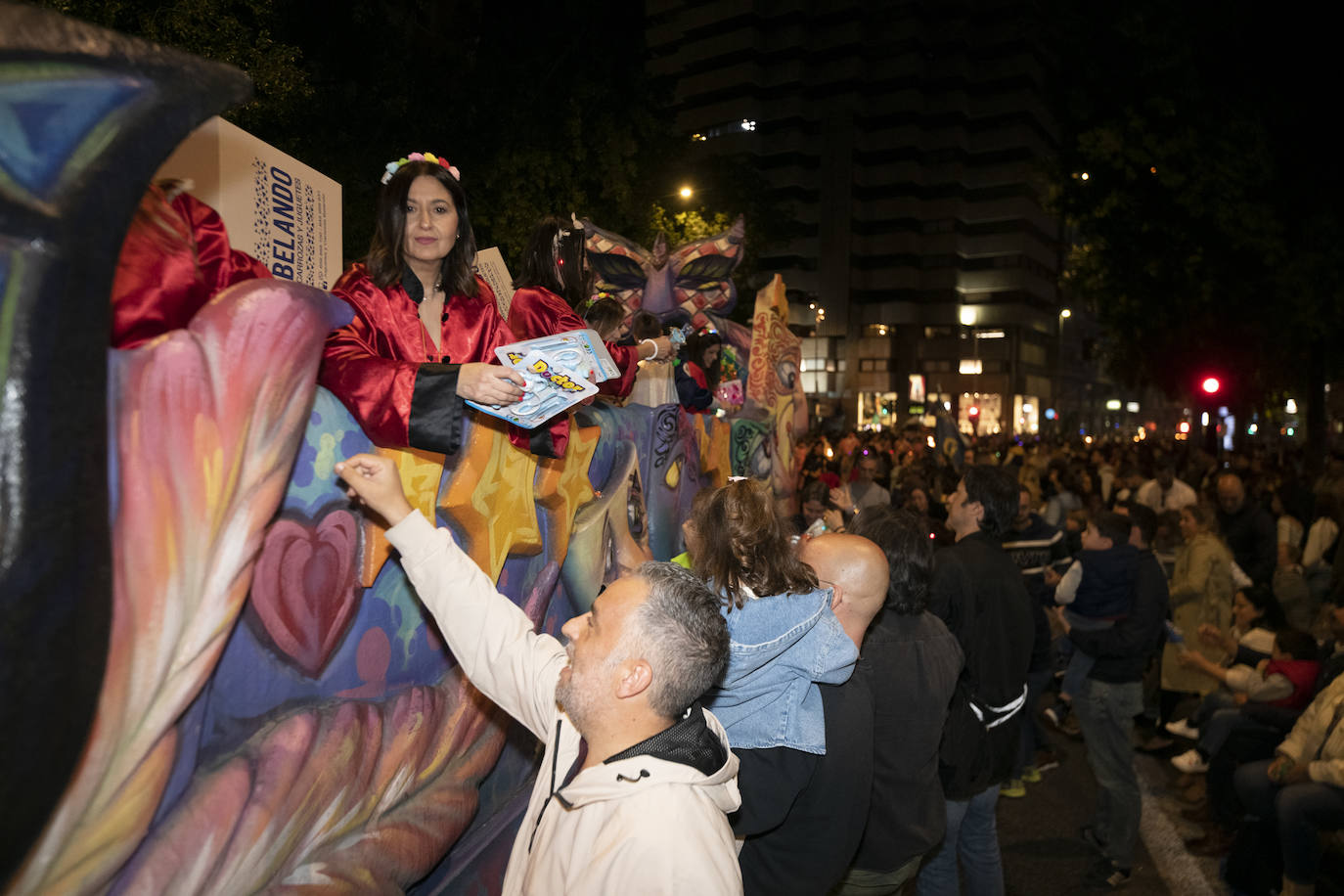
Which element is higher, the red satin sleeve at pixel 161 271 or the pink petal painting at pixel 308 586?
the red satin sleeve at pixel 161 271

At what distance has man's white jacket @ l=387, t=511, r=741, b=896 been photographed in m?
1.73

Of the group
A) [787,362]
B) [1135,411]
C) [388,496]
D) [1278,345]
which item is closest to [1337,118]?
[1278,345]

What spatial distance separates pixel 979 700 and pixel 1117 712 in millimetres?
1818

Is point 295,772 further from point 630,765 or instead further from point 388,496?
point 630,765

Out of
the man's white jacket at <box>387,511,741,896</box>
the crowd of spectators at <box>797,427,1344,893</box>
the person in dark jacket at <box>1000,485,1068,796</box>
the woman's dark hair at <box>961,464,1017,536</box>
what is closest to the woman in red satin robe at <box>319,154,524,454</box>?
the man's white jacket at <box>387,511,741,896</box>

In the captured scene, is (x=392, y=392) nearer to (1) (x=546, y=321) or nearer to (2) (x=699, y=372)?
(1) (x=546, y=321)

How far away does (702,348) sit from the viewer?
587cm

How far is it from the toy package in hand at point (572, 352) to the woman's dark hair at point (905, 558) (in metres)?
1.53

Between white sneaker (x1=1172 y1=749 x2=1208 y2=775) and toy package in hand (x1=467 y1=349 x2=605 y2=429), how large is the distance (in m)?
6.18

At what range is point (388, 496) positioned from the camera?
209 cm

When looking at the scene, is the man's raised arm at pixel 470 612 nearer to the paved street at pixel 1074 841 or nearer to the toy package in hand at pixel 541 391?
the toy package in hand at pixel 541 391

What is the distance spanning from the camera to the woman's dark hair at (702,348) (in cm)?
582

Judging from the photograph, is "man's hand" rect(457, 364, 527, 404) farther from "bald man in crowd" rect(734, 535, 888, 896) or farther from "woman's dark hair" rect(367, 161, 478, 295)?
"bald man in crowd" rect(734, 535, 888, 896)

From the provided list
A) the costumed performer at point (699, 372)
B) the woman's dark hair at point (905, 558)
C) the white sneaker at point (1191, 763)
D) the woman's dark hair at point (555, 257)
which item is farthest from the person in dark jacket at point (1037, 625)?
the woman's dark hair at point (555, 257)
